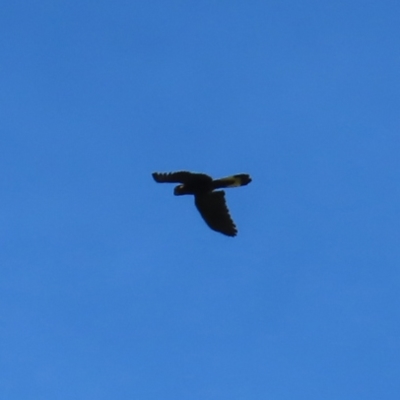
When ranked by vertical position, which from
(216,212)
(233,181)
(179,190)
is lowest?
(216,212)

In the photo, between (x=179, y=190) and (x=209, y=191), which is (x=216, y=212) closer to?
(x=209, y=191)

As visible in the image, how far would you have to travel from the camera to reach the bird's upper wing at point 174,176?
23125mm

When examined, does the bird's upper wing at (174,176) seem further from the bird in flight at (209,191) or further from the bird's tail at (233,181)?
the bird's tail at (233,181)

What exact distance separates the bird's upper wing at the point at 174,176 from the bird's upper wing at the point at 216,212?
27.4 inches

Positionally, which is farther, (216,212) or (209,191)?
(216,212)

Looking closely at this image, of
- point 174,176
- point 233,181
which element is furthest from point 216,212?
point 174,176

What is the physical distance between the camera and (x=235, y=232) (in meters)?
24.4

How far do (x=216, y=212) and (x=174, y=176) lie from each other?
1559 millimetres

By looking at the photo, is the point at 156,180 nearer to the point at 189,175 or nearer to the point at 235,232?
the point at 189,175

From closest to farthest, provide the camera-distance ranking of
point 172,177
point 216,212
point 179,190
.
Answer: point 172,177 < point 179,190 < point 216,212

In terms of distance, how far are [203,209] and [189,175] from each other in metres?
1.12

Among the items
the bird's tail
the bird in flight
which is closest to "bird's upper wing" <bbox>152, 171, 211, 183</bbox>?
the bird in flight

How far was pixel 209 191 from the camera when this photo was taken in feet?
79.1

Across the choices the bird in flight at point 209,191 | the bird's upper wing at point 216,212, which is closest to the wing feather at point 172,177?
the bird in flight at point 209,191
